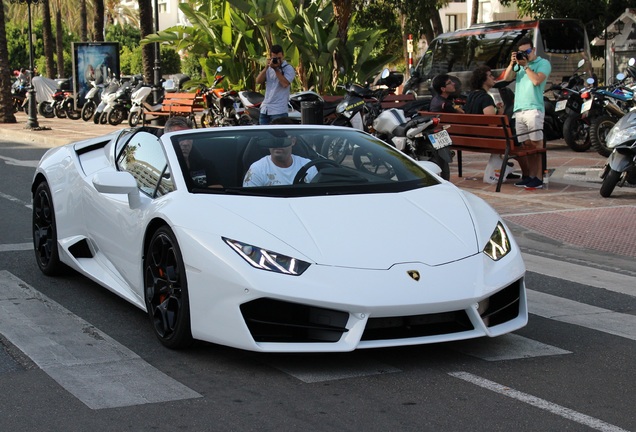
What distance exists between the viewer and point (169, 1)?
3974 inches

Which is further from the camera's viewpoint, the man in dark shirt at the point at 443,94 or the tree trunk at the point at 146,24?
the tree trunk at the point at 146,24

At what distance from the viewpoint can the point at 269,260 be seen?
5.45m

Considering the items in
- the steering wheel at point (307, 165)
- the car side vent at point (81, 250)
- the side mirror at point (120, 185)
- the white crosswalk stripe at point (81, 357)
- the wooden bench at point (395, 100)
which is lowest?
the white crosswalk stripe at point (81, 357)

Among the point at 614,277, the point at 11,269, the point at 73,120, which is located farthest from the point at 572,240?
the point at 73,120

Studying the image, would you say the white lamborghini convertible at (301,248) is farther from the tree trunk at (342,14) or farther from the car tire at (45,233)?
the tree trunk at (342,14)

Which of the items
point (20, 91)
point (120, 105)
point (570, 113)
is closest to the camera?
point (570, 113)

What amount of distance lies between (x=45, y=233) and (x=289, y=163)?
263 cm

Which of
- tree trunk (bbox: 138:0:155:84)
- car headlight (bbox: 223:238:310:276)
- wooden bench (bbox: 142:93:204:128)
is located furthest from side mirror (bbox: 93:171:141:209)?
tree trunk (bbox: 138:0:155:84)

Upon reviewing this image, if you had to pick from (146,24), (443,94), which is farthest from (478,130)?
(146,24)

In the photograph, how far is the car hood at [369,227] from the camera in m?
5.56

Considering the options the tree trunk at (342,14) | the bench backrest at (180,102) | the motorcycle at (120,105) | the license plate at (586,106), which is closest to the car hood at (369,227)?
the license plate at (586,106)

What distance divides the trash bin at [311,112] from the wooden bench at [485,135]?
7.32ft

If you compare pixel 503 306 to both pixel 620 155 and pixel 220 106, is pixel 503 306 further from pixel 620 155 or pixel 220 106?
pixel 220 106

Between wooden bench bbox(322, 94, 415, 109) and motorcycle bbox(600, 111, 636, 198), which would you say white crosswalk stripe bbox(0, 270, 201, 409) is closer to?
motorcycle bbox(600, 111, 636, 198)
